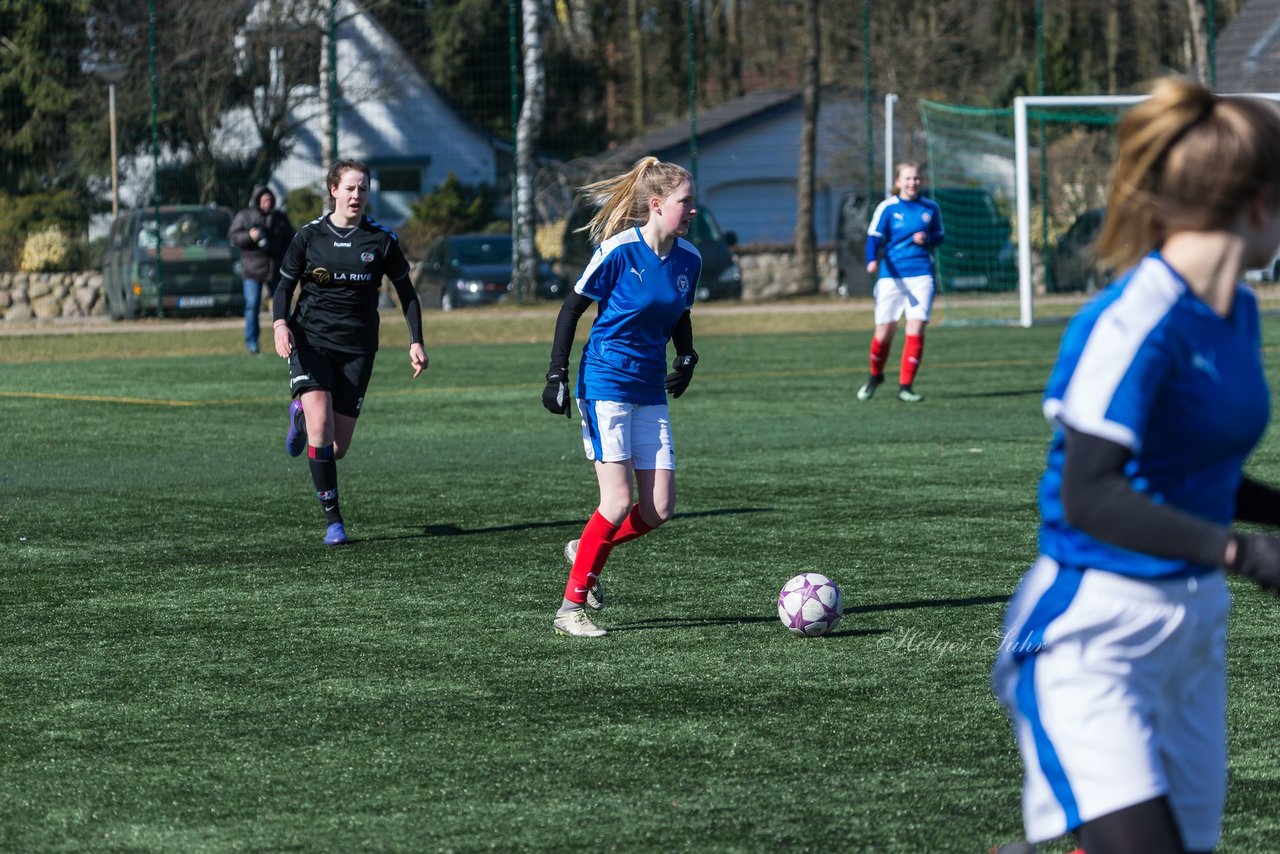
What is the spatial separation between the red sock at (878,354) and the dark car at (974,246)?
44.1 ft

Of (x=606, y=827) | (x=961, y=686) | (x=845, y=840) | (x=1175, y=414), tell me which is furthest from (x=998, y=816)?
(x=1175, y=414)

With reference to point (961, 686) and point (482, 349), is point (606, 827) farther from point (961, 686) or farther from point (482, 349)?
point (482, 349)

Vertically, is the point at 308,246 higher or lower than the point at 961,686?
higher

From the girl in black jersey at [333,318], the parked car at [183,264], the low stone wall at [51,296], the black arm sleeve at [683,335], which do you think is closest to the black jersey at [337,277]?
the girl in black jersey at [333,318]

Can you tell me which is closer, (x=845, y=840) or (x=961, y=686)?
(x=845, y=840)

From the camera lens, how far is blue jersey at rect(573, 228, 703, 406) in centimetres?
648

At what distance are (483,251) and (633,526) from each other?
1041 inches

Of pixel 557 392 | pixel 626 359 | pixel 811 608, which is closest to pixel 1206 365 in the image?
pixel 811 608

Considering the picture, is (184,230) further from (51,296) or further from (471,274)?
(51,296)

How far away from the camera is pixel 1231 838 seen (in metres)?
4.00

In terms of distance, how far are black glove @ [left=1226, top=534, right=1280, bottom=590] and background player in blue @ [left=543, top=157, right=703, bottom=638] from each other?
3938 mm

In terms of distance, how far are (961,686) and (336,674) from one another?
6.40 feet

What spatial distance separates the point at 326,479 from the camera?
341 inches

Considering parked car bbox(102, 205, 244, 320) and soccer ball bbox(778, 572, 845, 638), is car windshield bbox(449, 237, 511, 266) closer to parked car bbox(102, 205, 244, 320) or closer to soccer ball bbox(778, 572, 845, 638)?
parked car bbox(102, 205, 244, 320)
